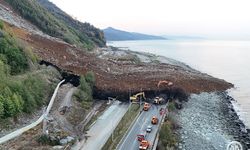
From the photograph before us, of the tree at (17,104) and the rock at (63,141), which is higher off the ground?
the tree at (17,104)

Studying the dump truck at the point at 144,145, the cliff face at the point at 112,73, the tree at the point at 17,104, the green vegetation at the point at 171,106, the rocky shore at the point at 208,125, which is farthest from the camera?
the cliff face at the point at 112,73

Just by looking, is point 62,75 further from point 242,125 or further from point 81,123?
point 242,125

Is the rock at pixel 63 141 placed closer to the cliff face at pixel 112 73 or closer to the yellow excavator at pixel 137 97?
the yellow excavator at pixel 137 97

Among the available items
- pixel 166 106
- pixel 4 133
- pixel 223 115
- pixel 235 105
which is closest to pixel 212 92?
pixel 235 105

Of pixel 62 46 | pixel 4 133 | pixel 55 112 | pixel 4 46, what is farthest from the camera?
pixel 62 46

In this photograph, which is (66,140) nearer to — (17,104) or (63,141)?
(63,141)

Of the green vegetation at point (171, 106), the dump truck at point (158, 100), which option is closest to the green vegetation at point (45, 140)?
the green vegetation at point (171, 106)
